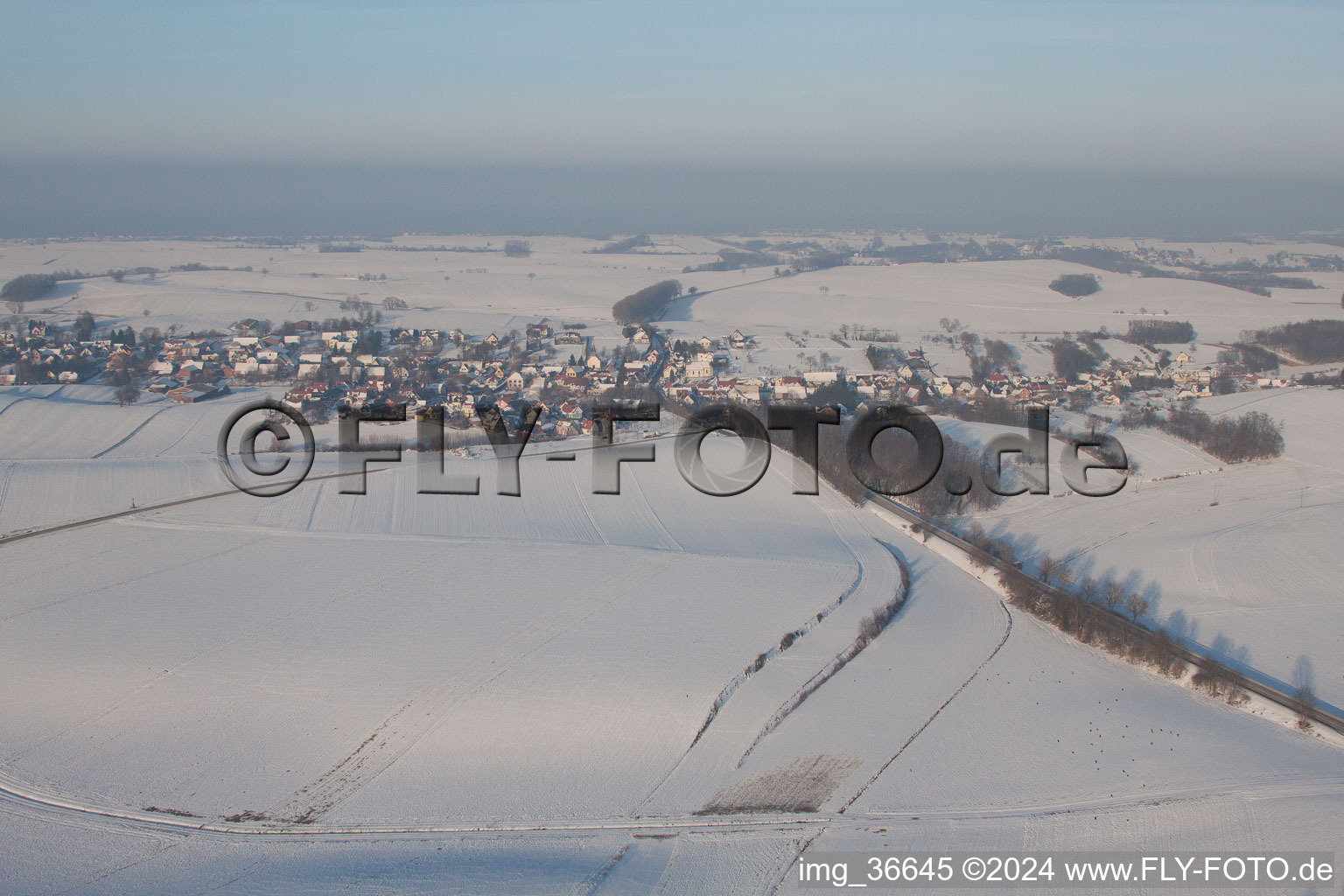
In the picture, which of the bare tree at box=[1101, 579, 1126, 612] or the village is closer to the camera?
the bare tree at box=[1101, 579, 1126, 612]

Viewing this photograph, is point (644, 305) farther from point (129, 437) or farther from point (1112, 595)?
point (1112, 595)

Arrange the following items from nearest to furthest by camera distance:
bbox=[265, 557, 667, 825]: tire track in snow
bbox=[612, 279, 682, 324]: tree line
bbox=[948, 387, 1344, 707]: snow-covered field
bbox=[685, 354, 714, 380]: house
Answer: bbox=[265, 557, 667, 825]: tire track in snow → bbox=[948, 387, 1344, 707]: snow-covered field → bbox=[685, 354, 714, 380]: house → bbox=[612, 279, 682, 324]: tree line

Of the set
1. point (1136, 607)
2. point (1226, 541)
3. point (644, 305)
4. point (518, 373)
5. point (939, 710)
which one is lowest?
point (939, 710)

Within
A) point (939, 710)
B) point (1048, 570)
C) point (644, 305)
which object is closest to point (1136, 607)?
point (1048, 570)

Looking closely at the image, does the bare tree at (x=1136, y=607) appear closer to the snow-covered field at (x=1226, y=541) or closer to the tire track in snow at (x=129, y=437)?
the snow-covered field at (x=1226, y=541)

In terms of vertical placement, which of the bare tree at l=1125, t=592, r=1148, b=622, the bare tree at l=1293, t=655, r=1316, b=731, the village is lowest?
the bare tree at l=1293, t=655, r=1316, b=731

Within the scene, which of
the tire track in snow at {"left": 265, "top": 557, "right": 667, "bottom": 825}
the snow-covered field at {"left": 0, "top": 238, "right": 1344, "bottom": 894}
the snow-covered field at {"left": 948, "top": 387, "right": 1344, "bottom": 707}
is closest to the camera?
the snow-covered field at {"left": 0, "top": 238, "right": 1344, "bottom": 894}

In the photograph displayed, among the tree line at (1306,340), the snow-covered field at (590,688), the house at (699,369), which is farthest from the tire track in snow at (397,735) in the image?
the tree line at (1306,340)

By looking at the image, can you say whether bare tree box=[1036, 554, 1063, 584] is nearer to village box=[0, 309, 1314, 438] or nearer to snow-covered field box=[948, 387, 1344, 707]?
snow-covered field box=[948, 387, 1344, 707]

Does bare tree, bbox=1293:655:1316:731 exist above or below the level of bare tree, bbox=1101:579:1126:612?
below

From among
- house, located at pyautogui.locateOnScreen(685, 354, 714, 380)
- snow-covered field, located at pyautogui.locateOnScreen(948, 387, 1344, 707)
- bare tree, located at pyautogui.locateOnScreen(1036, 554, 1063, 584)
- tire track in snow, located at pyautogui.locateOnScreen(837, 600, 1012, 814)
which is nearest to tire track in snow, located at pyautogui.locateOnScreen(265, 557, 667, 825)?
tire track in snow, located at pyautogui.locateOnScreen(837, 600, 1012, 814)
